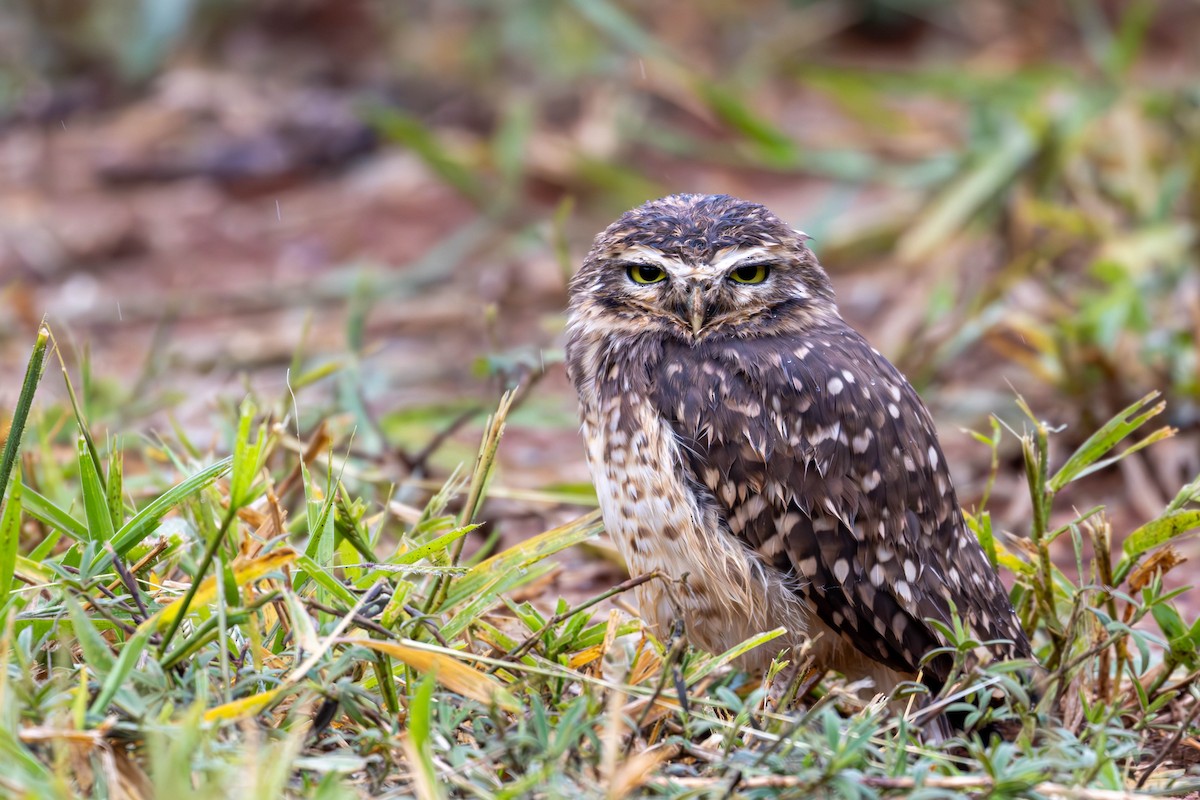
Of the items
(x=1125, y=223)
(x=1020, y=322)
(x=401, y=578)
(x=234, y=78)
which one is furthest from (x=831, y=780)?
(x=234, y=78)

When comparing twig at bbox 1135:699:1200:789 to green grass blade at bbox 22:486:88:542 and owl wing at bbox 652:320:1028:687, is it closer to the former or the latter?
owl wing at bbox 652:320:1028:687

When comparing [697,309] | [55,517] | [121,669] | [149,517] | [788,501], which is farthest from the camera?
[697,309]

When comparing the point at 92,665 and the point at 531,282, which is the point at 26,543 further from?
the point at 531,282

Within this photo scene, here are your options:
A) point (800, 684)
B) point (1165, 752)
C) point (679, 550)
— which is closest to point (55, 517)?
point (679, 550)

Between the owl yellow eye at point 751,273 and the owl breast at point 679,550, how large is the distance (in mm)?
422

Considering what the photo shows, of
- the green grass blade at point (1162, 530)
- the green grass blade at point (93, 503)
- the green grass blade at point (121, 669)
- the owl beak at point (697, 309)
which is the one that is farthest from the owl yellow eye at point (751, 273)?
the green grass blade at point (121, 669)

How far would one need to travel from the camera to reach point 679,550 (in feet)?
9.82

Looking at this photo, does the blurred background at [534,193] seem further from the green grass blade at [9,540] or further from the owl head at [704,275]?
the green grass blade at [9,540]

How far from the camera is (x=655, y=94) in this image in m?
8.80

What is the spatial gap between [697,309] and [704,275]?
10 centimetres

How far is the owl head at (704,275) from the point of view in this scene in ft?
10.9

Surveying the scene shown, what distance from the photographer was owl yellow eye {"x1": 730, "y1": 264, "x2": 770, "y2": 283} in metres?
3.38

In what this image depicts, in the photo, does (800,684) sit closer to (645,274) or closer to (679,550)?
(679,550)

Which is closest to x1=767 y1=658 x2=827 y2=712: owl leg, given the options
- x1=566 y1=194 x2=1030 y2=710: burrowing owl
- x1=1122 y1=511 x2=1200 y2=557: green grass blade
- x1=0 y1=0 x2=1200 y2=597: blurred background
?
x1=566 y1=194 x2=1030 y2=710: burrowing owl
